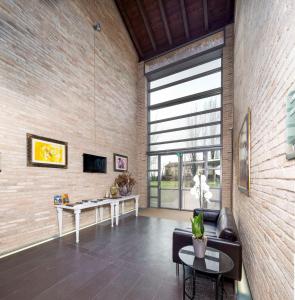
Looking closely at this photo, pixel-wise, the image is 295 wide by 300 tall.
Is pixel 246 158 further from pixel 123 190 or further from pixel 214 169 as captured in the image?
pixel 123 190

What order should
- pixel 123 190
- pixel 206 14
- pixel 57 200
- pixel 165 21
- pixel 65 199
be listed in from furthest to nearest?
pixel 165 21 → pixel 206 14 → pixel 123 190 → pixel 65 199 → pixel 57 200

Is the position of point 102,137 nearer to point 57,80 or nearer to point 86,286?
point 57,80

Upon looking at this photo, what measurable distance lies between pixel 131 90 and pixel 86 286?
21.1 feet

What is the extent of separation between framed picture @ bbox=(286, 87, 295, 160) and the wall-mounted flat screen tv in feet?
14.4

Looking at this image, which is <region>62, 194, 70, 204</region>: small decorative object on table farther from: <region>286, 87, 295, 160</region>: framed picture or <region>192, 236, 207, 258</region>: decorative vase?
<region>286, 87, 295, 160</region>: framed picture

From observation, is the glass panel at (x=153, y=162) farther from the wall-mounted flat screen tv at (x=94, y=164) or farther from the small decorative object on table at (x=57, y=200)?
the small decorative object on table at (x=57, y=200)

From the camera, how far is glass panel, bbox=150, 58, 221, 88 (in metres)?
6.21

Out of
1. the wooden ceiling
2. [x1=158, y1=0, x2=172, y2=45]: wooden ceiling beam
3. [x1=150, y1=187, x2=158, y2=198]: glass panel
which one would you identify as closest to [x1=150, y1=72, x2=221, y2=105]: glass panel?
the wooden ceiling

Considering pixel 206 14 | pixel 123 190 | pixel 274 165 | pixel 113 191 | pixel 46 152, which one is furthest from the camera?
pixel 206 14

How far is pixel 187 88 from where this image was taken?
6.64 metres

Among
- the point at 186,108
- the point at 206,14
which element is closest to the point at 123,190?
the point at 186,108

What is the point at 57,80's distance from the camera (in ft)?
12.7

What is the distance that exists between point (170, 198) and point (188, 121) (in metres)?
3.22

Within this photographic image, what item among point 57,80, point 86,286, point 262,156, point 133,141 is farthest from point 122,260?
point 133,141
